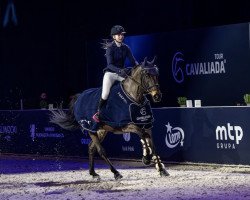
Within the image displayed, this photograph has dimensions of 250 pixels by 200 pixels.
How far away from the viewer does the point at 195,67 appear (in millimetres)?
18297

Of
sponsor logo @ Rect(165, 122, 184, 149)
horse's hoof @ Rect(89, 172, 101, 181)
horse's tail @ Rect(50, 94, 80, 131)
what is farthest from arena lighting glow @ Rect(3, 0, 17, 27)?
horse's hoof @ Rect(89, 172, 101, 181)

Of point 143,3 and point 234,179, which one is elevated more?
point 143,3

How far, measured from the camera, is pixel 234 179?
40.2 ft

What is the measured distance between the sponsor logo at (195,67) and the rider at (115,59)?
501cm

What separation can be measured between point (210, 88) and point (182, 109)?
2728 mm

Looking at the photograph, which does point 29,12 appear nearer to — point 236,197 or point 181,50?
point 181,50

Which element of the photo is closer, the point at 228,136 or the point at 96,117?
the point at 96,117

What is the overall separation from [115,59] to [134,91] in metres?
0.76

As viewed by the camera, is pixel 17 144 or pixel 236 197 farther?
pixel 17 144

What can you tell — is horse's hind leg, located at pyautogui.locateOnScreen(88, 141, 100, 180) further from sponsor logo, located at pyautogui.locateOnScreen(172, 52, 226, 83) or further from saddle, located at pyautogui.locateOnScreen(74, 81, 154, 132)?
sponsor logo, located at pyautogui.locateOnScreen(172, 52, 226, 83)

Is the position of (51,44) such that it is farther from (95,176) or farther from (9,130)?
(95,176)

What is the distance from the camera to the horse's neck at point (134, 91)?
12.7 m

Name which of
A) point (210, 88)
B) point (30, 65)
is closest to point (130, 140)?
point (210, 88)

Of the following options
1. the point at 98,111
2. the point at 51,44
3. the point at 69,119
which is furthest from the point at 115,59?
the point at 51,44
